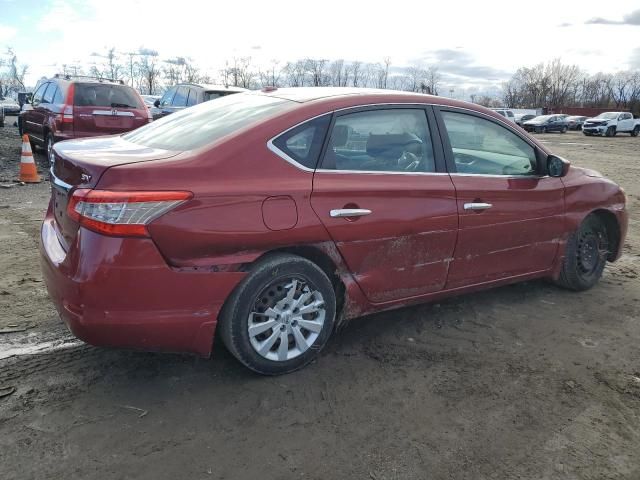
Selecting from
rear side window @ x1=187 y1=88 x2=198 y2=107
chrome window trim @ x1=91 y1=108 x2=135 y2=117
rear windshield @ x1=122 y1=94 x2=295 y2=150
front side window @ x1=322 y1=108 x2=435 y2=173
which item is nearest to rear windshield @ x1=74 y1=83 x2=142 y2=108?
chrome window trim @ x1=91 y1=108 x2=135 y2=117

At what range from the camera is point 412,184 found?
3500mm

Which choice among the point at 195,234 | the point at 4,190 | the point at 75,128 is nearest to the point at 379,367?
the point at 195,234

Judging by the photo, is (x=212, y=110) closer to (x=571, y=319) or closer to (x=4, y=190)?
(x=571, y=319)

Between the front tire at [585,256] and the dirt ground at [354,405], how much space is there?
0.58 m

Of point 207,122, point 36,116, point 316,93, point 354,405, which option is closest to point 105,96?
point 36,116

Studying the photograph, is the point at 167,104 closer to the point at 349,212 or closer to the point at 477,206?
the point at 477,206

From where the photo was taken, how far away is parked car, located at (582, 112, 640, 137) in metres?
36.3

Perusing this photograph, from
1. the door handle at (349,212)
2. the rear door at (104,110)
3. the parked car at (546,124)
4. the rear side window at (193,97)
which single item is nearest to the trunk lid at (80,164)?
the door handle at (349,212)

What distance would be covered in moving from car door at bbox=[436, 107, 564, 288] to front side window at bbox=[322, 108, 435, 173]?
19 centimetres

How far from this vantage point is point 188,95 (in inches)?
513

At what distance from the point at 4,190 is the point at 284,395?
7.37 meters

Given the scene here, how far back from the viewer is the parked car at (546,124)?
1624 inches

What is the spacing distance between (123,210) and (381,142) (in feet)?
5.56

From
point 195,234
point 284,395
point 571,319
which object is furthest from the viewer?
point 571,319
